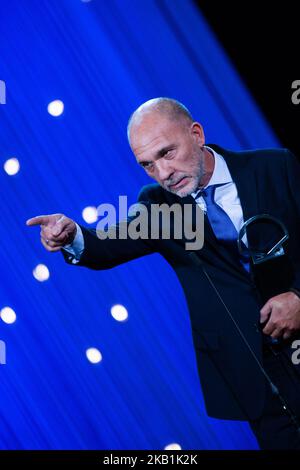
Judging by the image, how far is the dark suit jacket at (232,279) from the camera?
4.33 feet

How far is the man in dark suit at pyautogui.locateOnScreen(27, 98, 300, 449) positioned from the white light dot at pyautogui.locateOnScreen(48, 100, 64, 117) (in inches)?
14.0

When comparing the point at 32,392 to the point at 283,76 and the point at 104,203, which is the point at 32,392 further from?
the point at 283,76

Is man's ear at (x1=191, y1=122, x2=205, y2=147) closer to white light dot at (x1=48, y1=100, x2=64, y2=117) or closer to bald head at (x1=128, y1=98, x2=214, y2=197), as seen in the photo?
bald head at (x1=128, y1=98, x2=214, y2=197)

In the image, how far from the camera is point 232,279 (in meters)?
1.35

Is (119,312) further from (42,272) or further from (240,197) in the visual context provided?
(240,197)

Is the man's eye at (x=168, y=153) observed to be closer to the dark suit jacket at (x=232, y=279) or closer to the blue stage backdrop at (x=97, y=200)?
the dark suit jacket at (x=232, y=279)

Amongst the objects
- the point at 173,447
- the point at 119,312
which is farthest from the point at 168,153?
the point at 173,447

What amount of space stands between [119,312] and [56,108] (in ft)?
2.02

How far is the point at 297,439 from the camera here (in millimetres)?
1346

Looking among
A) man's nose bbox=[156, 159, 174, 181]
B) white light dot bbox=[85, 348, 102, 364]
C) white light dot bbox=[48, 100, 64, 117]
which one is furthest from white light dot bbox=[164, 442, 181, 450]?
white light dot bbox=[48, 100, 64, 117]

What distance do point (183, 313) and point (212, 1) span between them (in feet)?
2.91

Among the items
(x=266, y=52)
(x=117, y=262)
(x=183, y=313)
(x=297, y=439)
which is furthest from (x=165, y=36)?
(x=297, y=439)

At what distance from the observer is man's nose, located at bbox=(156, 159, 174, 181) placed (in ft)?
4.39

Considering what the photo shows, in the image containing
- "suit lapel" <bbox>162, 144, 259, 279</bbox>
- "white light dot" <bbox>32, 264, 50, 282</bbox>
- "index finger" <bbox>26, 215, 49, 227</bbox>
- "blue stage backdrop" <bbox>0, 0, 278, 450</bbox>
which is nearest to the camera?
"index finger" <bbox>26, 215, 49, 227</bbox>
